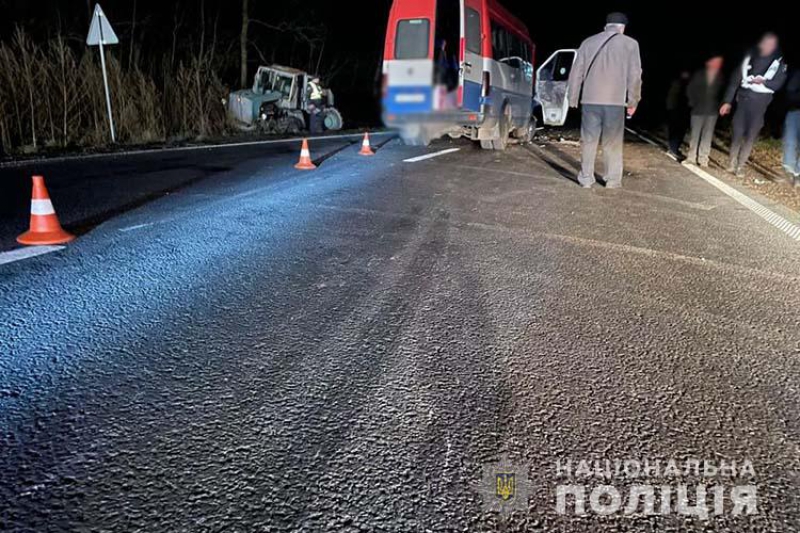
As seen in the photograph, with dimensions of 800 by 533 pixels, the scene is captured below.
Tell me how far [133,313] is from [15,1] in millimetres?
22073

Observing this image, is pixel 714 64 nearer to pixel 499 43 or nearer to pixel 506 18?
pixel 499 43

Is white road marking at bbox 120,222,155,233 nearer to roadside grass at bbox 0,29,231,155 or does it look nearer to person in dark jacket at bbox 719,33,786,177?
roadside grass at bbox 0,29,231,155

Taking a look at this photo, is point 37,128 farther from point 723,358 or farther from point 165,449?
point 723,358

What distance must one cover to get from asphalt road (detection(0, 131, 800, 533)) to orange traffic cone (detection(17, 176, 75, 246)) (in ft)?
0.53

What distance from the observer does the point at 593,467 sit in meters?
1.73

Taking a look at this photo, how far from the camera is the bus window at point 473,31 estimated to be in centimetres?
899

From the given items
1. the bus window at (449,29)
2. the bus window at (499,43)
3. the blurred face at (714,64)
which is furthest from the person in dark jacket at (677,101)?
the bus window at (449,29)

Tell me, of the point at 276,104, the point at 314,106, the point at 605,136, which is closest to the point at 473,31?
the point at 605,136

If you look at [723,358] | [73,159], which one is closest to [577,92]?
[723,358]

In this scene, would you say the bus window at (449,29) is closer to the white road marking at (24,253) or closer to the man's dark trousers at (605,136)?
the man's dark trousers at (605,136)

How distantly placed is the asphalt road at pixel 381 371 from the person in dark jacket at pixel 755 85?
165 inches

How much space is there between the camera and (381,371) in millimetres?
2289

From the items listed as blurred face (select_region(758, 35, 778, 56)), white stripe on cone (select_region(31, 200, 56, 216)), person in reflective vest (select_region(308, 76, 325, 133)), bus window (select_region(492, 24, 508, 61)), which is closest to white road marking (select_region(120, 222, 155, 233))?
white stripe on cone (select_region(31, 200, 56, 216))

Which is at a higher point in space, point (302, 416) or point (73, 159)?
point (73, 159)
